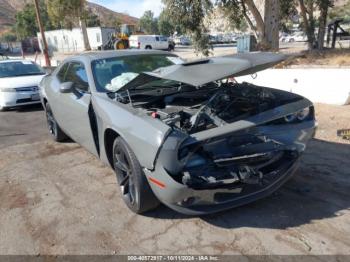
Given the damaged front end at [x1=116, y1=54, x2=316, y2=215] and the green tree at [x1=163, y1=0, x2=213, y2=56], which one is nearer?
the damaged front end at [x1=116, y1=54, x2=316, y2=215]

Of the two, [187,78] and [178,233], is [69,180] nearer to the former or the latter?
[178,233]

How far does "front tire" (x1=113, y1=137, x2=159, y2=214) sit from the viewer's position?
3.17 m

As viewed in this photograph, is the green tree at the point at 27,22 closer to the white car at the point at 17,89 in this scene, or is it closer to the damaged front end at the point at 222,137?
the white car at the point at 17,89

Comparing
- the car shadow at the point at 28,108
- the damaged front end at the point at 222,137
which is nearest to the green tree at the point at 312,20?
the car shadow at the point at 28,108

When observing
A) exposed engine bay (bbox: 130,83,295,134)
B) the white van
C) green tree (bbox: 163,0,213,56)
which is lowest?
the white van

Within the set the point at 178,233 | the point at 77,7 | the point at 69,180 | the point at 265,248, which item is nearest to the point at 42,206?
the point at 69,180

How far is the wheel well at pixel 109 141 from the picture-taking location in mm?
3716

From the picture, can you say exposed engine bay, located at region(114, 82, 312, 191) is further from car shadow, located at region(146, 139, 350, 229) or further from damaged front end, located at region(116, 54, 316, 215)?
car shadow, located at region(146, 139, 350, 229)

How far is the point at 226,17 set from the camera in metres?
15.8

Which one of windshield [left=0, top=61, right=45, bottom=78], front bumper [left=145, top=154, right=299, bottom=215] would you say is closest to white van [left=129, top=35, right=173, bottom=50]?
windshield [left=0, top=61, right=45, bottom=78]

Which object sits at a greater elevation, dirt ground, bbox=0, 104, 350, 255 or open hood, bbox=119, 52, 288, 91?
open hood, bbox=119, 52, 288, 91

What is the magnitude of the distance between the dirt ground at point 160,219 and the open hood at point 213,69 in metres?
1.35

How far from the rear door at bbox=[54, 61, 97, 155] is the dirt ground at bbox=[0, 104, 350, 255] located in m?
0.50

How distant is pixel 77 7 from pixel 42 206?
34853 mm
